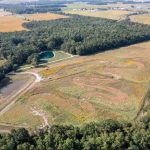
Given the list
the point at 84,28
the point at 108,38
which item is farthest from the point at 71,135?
the point at 84,28

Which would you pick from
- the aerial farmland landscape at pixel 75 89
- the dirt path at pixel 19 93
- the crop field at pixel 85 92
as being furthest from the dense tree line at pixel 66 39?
the dirt path at pixel 19 93

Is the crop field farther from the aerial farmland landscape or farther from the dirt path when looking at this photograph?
the dirt path

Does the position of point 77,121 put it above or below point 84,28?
below

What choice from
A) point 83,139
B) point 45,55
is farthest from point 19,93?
point 45,55

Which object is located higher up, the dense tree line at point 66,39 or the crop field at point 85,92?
the dense tree line at point 66,39

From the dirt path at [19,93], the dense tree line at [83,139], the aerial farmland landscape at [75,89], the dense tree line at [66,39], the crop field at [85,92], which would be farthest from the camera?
the dense tree line at [66,39]

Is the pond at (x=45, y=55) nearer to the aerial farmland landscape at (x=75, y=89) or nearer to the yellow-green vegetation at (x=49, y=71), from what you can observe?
the aerial farmland landscape at (x=75, y=89)

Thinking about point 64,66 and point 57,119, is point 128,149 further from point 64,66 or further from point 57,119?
point 64,66
